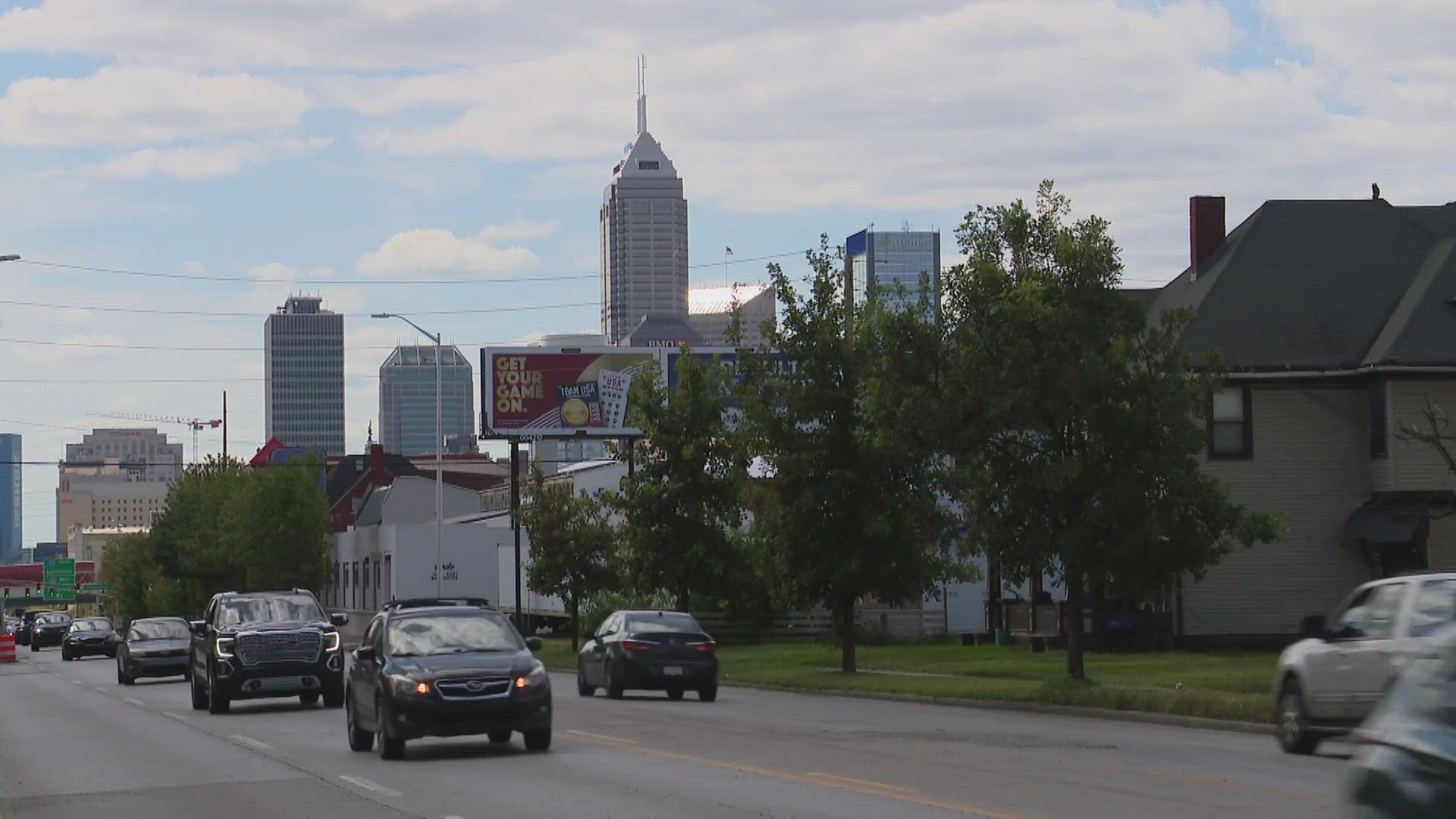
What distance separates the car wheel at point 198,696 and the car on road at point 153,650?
11.6 meters

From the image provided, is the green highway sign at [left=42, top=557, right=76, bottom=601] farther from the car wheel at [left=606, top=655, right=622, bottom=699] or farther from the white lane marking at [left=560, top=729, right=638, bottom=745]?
the white lane marking at [left=560, top=729, right=638, bottom=745]

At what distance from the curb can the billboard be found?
3610 centimetres

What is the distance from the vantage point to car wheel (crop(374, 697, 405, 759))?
19.4 m

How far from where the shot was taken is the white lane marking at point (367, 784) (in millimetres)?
16250

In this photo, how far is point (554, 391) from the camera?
7175 centimetres

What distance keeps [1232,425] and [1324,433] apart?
1946 mm

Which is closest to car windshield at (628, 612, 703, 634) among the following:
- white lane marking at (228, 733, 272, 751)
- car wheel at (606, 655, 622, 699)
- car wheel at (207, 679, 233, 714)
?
car wheel at (606, 655, 622, 699)

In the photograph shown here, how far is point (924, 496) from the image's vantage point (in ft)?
122

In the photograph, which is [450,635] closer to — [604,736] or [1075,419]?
[604,736]

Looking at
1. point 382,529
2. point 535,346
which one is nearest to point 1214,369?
point 535,346

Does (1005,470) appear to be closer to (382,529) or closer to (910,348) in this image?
(910,348)

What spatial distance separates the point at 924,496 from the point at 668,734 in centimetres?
1527

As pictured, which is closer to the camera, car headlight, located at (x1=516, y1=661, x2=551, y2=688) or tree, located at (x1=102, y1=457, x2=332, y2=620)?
car headlight, located at (x1=516, y1=661, x2=551, y2=688)

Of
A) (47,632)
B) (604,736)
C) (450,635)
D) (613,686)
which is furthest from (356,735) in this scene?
(47,632)
